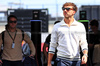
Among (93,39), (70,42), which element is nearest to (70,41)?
(70,42)

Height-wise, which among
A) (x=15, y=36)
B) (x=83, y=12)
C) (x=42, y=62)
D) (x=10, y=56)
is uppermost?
(x=83, y=12)

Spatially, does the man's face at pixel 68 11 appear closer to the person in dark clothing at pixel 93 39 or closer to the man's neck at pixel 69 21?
the man's neck at pixel 69 21

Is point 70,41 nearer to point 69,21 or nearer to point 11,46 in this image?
point 69,21

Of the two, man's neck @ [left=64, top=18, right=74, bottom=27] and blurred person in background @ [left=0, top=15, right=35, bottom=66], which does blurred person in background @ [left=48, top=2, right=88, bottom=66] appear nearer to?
man's neck @ [left=64, top=18, right=74, bottom=27]

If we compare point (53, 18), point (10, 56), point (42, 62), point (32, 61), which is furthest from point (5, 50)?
point (53, 18)

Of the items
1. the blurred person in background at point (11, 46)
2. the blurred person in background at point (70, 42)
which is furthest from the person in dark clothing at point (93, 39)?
the blurred person in background at point (70, 42)

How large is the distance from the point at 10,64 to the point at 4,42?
0.29 meters

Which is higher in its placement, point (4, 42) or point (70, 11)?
point (70, 11)

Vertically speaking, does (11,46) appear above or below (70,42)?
below

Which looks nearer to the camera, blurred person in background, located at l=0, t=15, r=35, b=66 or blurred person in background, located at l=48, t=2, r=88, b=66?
blurred person in background, located at l=48, t=2, r=88, b=66

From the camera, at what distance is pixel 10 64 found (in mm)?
3207

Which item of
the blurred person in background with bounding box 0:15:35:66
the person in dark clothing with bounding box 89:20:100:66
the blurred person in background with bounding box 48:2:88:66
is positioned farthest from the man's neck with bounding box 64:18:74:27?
the person in dark clothing with bounding box 89:20:100:66

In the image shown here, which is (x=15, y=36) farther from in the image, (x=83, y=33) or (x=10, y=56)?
(x=83, y=33)

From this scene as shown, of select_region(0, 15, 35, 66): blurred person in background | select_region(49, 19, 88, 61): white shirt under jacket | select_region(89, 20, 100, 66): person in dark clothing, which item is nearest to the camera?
select_region(49, 19, 88, 61): white shirt under jacket
